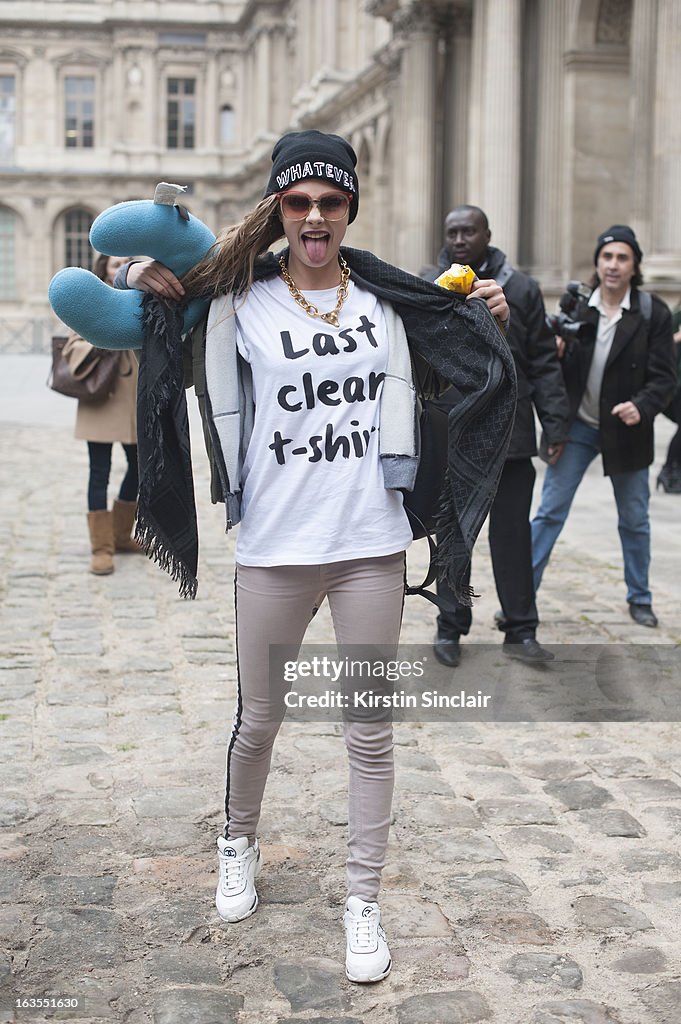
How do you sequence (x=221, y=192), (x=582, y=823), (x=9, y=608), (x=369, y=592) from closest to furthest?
(x=369, y=592) < (x=582, y=823) < (x=9, y=608) < (x=221, y=192)

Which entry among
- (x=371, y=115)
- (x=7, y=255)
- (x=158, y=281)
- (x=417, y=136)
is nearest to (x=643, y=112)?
(x=417, y=136)

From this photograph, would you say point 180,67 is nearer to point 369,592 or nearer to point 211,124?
point 211,124

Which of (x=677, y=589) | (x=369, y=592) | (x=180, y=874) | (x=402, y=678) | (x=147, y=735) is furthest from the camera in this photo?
(x=677, y=589)

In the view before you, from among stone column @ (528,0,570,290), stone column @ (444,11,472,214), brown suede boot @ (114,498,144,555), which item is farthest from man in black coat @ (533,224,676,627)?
stone column @ (444,11,472,214)

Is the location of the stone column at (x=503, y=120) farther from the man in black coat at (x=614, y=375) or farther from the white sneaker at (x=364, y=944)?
the white sneaker at (x=364, y=944)

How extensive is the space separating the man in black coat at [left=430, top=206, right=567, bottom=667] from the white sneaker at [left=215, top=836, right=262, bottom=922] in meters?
2.50

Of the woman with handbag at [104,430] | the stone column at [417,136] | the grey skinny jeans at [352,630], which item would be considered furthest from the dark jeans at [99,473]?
the stone column at [417,136]

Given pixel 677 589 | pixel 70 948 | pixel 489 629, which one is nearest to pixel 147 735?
pixel 70 948

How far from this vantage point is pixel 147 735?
5.21m

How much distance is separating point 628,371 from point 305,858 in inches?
142

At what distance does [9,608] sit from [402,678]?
7.94ft

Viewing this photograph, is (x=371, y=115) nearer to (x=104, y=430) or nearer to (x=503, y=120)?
(x=503, y=120)

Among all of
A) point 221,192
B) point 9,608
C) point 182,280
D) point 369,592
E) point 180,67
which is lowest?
point 9,608

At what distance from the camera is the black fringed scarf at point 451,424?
339 centimetres
